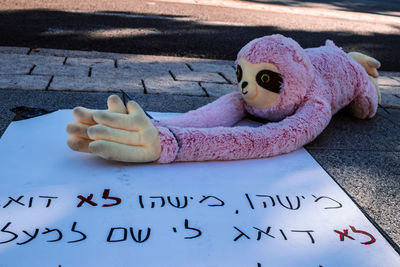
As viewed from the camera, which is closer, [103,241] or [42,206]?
[103,241]

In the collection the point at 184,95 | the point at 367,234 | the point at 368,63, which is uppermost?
the point at 368,63

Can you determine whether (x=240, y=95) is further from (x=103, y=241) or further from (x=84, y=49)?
(x=84, y=49)

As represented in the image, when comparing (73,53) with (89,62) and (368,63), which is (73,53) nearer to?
(89,62)

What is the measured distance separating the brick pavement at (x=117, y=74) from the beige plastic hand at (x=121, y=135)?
0.92 m

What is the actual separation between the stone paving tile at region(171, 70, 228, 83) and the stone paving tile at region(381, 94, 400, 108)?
959mm

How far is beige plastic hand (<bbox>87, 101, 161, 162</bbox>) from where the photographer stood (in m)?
1.37

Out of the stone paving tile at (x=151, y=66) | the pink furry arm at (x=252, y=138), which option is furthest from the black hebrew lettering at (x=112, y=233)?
the stone paving tile at (x=151, y=66)

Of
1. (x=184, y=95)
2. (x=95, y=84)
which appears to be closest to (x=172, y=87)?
(x=184, y=95)

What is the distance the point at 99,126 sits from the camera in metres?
1.37

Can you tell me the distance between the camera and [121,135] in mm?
1369

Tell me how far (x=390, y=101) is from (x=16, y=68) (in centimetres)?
221

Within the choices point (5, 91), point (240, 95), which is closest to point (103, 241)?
point (240, 95)

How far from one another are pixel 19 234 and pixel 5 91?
47.1 inches

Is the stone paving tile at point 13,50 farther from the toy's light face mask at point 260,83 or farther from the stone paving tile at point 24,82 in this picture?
the toy's light face mask at point 260,83
